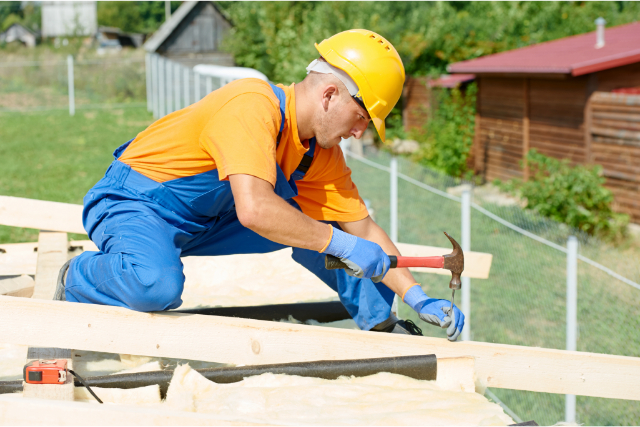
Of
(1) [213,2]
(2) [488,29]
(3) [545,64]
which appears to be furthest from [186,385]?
(1) [213,2]

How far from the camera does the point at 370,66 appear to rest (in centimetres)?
254

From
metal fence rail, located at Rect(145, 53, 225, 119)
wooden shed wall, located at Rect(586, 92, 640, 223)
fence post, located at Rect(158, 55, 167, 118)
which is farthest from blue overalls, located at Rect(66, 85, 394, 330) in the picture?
fence post, located at Rect(158, 55, 167, 118)

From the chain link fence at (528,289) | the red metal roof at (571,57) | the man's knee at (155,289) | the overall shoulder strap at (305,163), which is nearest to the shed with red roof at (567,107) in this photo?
the red metal roof at (571,57)

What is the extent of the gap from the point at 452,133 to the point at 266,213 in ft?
48.7

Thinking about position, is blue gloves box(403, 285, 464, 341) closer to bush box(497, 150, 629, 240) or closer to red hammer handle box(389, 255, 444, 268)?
red hammer handle box(389, 255, 444, 268)

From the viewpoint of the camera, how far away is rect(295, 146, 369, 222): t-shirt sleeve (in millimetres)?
3113

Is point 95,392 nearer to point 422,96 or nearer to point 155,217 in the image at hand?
point 155,217

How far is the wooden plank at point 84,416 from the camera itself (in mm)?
1769

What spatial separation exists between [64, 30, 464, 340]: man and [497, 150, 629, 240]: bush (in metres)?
8.46

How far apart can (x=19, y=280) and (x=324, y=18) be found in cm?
1712

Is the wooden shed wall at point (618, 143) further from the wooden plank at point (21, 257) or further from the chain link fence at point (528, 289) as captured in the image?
the wooden plank at point (21, 257)

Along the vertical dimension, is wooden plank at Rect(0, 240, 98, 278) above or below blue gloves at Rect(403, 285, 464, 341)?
below

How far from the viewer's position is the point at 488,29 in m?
20.0

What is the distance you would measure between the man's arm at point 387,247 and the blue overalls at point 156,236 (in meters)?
0.11
